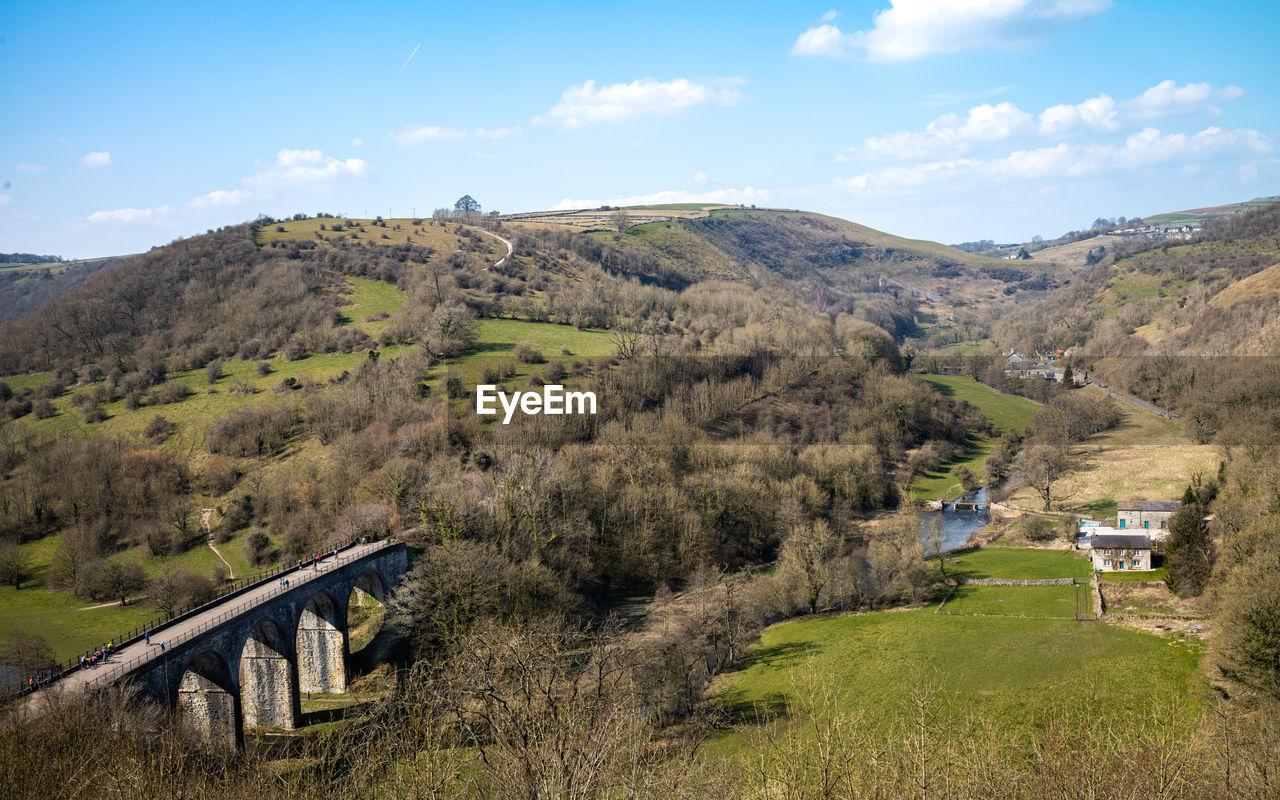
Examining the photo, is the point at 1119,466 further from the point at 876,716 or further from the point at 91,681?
the point at 91,681

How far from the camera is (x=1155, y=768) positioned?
1430 centimetres

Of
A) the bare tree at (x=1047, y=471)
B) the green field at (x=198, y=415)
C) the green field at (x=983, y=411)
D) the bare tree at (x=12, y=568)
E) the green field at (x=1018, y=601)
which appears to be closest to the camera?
the green field at (x=198, y=415)

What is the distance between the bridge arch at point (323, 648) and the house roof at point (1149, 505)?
5961 centimetres

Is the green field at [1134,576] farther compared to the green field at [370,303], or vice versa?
the green field at [370,303]

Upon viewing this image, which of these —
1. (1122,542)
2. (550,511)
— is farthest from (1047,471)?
(550,511)

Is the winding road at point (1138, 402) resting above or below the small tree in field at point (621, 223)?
below

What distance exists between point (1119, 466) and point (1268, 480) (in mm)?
29261

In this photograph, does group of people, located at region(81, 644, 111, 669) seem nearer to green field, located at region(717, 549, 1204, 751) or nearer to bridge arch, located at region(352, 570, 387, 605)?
bridge arch, located at region(352, 570, 387, 605)

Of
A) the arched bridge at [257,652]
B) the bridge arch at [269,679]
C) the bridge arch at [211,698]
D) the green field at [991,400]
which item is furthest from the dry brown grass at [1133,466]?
the bridge arch at [211,698]

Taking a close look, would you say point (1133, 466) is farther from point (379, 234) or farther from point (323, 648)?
point (379, 234)

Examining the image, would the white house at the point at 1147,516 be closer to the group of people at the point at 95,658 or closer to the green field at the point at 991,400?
the green field at the point at 991,400

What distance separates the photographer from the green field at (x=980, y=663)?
3106 cm

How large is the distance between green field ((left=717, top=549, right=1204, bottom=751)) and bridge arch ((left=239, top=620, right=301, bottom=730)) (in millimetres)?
21929

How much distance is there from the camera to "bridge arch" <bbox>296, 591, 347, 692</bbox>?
41.3 m
